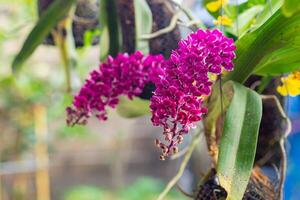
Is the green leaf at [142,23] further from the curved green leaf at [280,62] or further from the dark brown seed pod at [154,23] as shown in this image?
the curved green leaf at [280,62]

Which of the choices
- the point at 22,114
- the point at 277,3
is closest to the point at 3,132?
the point at 22,114

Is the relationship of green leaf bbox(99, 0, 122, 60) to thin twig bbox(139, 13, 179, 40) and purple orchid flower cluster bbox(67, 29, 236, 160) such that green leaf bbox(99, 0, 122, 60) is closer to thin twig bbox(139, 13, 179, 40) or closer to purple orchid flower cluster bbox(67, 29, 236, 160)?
thin twig bbox(139, 13, 179, 40)

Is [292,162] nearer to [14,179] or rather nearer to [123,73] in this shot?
[123,73]

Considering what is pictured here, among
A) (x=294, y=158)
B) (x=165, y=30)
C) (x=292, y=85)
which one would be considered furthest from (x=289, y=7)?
(x=294, y=158)

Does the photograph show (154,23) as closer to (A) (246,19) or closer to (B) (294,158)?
(A) (246,19)

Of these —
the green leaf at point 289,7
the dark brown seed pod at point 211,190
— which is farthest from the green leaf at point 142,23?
the green leaf at point 289,7

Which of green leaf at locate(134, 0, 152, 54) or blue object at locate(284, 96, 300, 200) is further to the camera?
blue object at locate(284, 96, 300, 200)

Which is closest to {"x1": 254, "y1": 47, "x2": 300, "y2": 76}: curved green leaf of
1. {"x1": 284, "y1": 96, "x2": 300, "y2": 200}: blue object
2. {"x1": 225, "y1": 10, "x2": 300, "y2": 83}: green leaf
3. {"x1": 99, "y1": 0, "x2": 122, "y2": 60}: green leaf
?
{"x1": 225, "y1": 10, "x2": 300, "y2": 83}: green leaf
